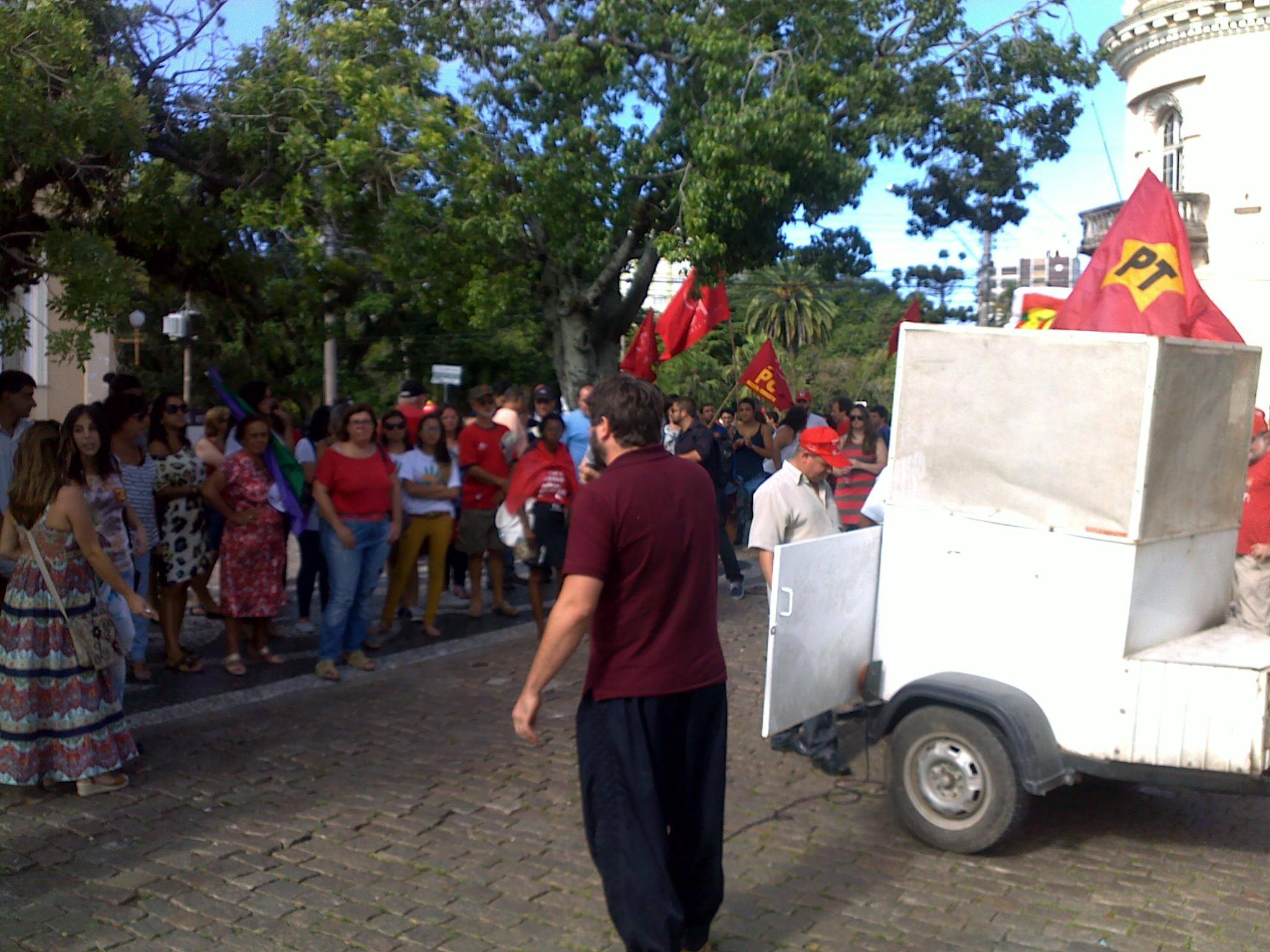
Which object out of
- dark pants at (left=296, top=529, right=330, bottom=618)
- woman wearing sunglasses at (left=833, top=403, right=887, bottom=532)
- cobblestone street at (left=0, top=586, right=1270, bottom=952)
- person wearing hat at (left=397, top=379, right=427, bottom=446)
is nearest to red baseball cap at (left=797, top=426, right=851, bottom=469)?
cobblestone street at (left=0, top=586, right=1270, bottom=952)

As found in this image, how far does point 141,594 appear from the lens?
742 cm

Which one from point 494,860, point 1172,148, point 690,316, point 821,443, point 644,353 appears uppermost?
point 1172,148

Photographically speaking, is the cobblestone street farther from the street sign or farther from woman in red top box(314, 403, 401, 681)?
the street sign

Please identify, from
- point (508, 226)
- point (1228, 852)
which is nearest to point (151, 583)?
point (1228, 852)

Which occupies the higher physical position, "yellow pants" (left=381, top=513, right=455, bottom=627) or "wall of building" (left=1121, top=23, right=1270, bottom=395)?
"wall of building" (left=1121, top=23, right=1270, bottom=395)

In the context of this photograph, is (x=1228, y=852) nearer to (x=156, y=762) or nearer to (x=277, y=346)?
(x=156, y=762)

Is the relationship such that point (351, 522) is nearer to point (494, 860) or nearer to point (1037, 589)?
point (494, 860)

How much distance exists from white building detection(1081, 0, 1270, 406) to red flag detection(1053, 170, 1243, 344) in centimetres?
1860

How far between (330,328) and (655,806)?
1158cm

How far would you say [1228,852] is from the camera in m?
5.28

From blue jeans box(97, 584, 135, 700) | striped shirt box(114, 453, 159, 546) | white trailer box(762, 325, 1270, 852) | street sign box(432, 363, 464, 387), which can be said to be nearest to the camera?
white trailer box(762, 325, 1270, 852)

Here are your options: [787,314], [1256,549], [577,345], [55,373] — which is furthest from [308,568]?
[787,314]

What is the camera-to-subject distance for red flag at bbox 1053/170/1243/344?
590 cm

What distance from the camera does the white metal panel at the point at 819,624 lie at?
198 inches
